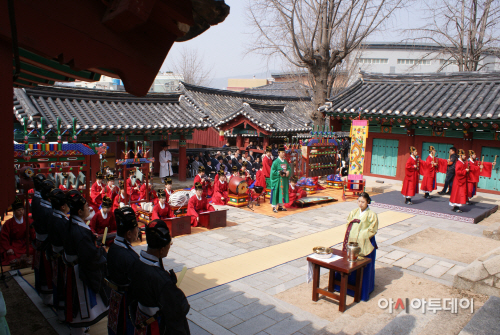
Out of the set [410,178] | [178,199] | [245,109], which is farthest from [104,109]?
[410,178]

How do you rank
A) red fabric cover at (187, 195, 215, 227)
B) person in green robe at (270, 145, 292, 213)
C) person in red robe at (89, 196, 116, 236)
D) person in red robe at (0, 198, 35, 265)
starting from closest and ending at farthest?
person in red robe at (0, 198, 35, 265)
person in red robe at (89, 196, 116, 236)
red fabric cover at (187, 195, 215, 227)
person in green robe at (270, 145, 292, 213)

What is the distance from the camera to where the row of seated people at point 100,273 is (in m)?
3.37

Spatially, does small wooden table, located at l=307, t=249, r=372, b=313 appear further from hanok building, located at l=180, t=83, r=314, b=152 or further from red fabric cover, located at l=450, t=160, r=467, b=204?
hanok building, located at l=180, t=83, r=314, b=152

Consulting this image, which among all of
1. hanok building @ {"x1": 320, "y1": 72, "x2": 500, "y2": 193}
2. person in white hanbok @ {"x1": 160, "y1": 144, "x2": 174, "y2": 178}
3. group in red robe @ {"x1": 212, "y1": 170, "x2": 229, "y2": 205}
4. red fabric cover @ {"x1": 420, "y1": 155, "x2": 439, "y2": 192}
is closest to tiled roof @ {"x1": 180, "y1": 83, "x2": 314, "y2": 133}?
hanok building @ {"x1": 320, "y1": 72, "x2": 500, "y2": 193}

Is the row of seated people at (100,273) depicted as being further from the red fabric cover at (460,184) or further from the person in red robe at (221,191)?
the red fabric cover at (460,184)

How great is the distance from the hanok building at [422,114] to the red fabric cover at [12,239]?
508 inches

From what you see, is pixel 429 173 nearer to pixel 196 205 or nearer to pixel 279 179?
pixel 279 179

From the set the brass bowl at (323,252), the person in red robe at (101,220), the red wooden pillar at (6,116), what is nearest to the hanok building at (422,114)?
the brass bowl at (323,252)

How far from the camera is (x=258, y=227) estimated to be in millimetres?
10203

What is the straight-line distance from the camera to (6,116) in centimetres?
188

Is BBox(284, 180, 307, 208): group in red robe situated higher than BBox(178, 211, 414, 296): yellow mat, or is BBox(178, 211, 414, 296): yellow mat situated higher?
BBox(284, 180, 307, 208): group in red robe

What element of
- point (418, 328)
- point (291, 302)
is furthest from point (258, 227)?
point (418, 328)

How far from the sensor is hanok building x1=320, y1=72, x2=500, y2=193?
45.7 feet

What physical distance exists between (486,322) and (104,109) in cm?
1372
